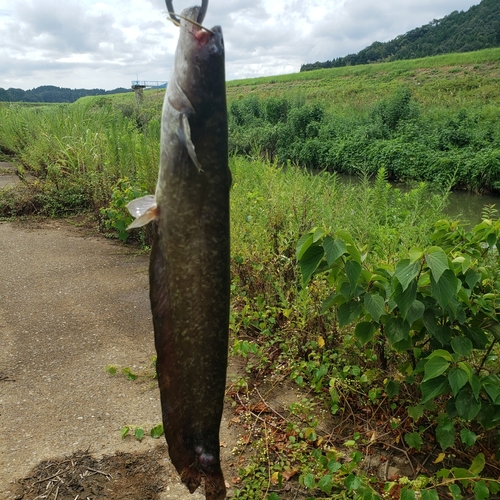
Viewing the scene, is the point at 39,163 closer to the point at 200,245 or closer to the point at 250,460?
the point at 250,460

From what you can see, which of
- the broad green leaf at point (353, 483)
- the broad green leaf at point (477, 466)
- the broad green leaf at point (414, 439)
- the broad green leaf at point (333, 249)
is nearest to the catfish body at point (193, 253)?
the broad green leaf at point (353, 483)

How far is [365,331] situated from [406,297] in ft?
1.46

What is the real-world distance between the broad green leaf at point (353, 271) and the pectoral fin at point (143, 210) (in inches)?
53.6

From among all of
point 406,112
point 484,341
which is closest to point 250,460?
point 484,341

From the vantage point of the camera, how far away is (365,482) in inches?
99.6

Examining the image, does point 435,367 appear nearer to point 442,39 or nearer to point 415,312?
point 415,312

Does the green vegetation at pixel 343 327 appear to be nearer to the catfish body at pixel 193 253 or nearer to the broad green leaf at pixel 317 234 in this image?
the broad green leaf at pixel 317 234

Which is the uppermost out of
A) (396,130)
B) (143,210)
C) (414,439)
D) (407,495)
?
(143,210)

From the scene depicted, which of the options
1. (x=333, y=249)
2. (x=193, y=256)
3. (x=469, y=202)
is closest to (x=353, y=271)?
(x=333, y=249)

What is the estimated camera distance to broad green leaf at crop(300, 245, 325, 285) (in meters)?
2.53

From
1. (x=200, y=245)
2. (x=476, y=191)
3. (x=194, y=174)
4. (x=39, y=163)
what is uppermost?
(x=194, y=174)

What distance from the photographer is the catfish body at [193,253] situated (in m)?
1.24

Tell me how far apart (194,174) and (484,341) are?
6.31 feet

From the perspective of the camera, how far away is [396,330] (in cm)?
254
